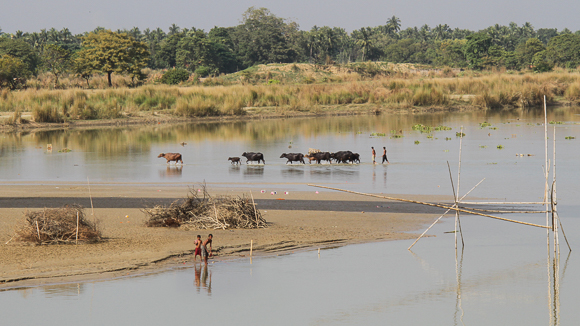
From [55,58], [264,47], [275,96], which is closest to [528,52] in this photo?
[264,47]

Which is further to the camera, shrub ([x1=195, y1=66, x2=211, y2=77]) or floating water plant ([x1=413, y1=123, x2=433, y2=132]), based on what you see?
shrub ([x1=195, y1=66, x2=211, y2=77])

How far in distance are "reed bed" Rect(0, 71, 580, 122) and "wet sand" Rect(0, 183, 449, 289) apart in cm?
3352

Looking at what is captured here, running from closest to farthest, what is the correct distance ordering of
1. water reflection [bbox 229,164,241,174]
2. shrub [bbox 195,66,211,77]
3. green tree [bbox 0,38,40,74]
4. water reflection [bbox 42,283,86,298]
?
water reflection [bbox 42,283,86,298] < water reflection [bbox 229,164,241,174] < green tree [bbox 0,38,40,74] < shrub [bbox 195,66,211,77]

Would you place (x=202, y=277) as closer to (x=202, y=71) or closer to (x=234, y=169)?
(x=234, y=169)

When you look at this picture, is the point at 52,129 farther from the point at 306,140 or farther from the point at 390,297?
the point at 390,297

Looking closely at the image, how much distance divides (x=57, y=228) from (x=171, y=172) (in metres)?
12.3

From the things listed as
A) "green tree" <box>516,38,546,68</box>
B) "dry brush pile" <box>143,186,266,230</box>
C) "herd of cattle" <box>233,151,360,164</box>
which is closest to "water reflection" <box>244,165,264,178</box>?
"herd of cattle" <box>233,151,360,164</box>

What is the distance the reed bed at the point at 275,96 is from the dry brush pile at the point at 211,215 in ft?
125

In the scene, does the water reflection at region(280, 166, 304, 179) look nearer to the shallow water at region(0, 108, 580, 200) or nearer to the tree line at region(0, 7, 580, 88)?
the shallow water at region(0, 108, 580, 200)

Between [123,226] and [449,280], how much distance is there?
787 centimetres

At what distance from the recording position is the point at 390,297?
12273 millimetres

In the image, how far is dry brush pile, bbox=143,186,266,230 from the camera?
51.6 feet

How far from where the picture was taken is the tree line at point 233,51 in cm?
7375

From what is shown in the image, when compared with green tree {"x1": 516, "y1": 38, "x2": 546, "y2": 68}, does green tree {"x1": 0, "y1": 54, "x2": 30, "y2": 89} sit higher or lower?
lower
